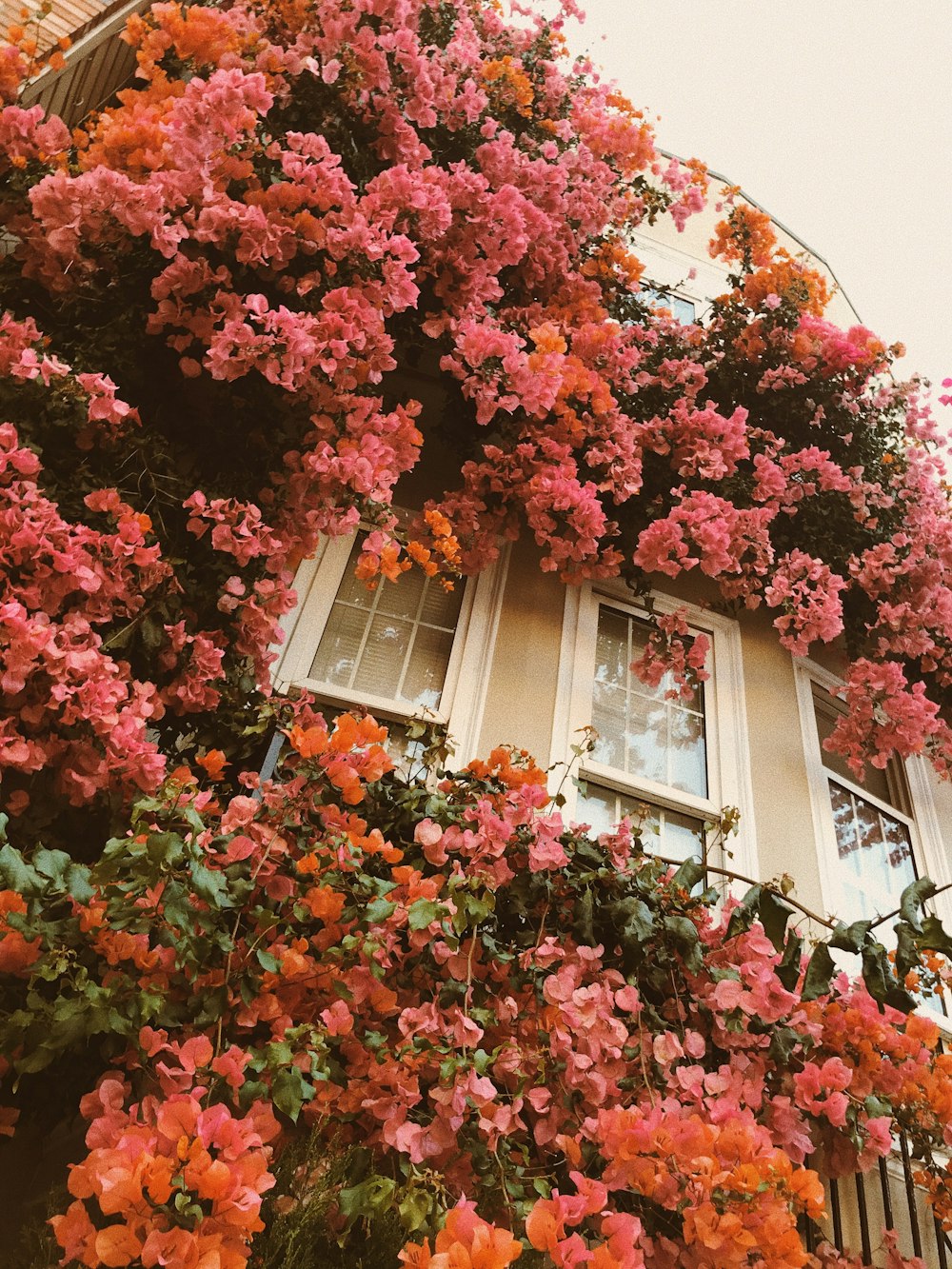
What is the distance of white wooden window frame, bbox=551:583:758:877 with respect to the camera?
4484 mm

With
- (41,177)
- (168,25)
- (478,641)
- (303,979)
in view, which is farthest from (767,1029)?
(168,25)

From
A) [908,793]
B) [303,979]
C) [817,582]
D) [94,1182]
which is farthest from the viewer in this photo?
[908,793]

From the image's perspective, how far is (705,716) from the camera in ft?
16.5

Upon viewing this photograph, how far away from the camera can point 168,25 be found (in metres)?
4.20

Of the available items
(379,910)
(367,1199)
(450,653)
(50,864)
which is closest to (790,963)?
(379,910)

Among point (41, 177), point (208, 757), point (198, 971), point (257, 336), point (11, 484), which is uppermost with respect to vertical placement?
point (41, 177)

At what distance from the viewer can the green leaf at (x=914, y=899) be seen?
2590 millimetres

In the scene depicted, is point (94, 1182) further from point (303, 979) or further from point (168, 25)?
point (168, 25)

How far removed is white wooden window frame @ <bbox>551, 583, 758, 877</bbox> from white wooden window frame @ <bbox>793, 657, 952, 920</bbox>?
505mm

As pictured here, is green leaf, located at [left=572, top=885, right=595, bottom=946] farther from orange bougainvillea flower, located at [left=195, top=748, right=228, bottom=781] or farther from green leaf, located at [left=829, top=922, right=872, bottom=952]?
orange bougainvillea flower, located at [left=195, top=748, right=228, bottom=781]

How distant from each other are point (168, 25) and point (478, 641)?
365 cm

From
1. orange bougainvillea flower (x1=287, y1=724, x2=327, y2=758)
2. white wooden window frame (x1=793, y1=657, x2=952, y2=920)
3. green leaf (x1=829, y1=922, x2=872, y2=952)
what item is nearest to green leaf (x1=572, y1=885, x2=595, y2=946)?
green leaf (x1=829, y1=922, x2=872, y2=952)

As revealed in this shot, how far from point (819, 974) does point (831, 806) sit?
268 cm

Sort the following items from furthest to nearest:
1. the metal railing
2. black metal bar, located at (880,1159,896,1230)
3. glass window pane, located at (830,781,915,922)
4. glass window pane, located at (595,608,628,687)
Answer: glass window pane, located at (595,608,628,687) → glass window pane, located at (830,781,915,922) → the metal railing → black metal bar, located at (880,1159,896,1230)
